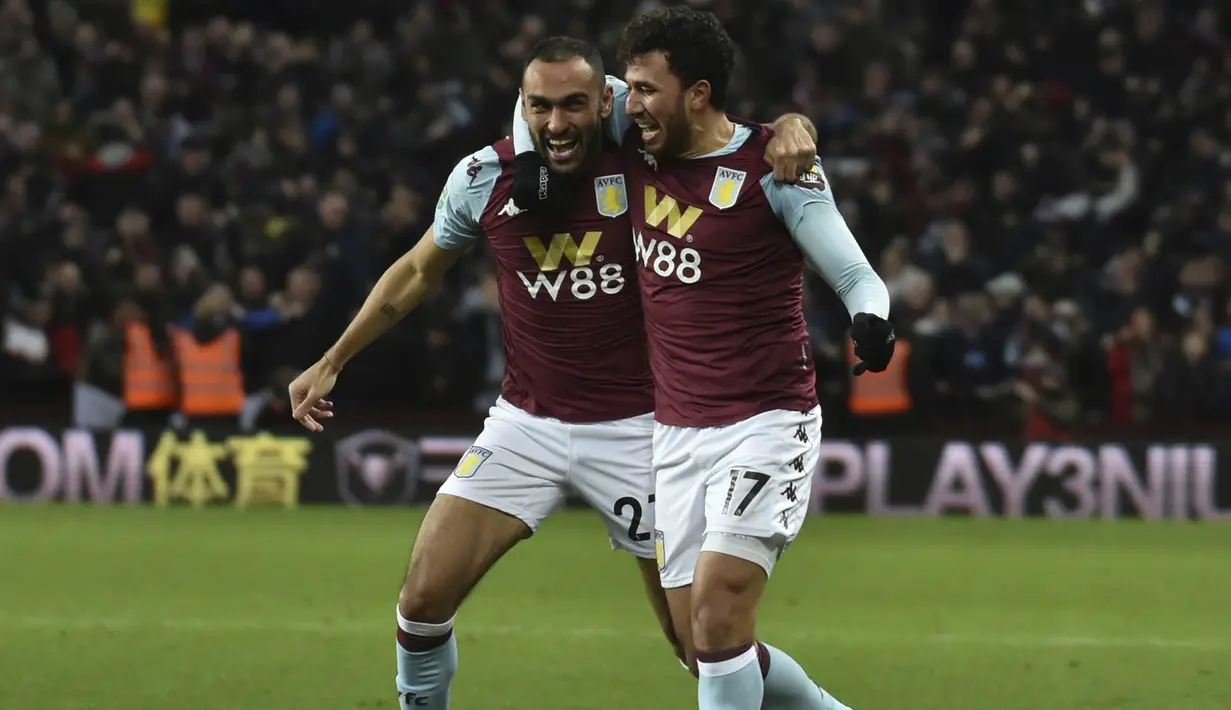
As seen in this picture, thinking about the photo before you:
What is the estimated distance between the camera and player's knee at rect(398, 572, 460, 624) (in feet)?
18.6

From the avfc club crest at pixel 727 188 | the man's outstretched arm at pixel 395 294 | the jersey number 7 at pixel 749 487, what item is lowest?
the jersey number 7 at pixel 749 487

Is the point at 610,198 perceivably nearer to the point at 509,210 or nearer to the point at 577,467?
the point at 509,210

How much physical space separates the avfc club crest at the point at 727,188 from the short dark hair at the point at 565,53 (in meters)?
0.55

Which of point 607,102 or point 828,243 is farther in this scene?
point 607,102

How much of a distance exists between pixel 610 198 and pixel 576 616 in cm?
398

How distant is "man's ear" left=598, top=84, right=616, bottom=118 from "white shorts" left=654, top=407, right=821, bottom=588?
102 cm

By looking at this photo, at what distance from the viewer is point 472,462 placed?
5.93m

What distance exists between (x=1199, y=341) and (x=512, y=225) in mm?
9479

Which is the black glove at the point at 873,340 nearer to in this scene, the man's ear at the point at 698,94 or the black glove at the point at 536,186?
the man's ear at the point at 698,94

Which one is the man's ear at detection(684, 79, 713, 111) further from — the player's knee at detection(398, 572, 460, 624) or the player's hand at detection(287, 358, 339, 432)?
the player's knee at detection(398, 572, 460, 624)

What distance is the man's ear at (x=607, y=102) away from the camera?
569 cm

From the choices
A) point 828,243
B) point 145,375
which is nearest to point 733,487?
point 828,243

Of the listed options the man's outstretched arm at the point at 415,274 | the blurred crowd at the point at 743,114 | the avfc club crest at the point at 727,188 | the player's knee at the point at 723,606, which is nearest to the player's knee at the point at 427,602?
the man's outstretched arm at the point at 415,274

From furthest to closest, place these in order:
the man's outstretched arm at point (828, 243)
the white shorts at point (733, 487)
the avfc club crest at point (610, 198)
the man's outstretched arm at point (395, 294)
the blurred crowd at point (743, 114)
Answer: the blurred crowd at point (743, 114) < the man's outstretched arm at point (395, 294) < the avfc club crest at point (610, 198) < the white shorts at point (733, 487) < the man's outstretched arm at point (828, 243)
